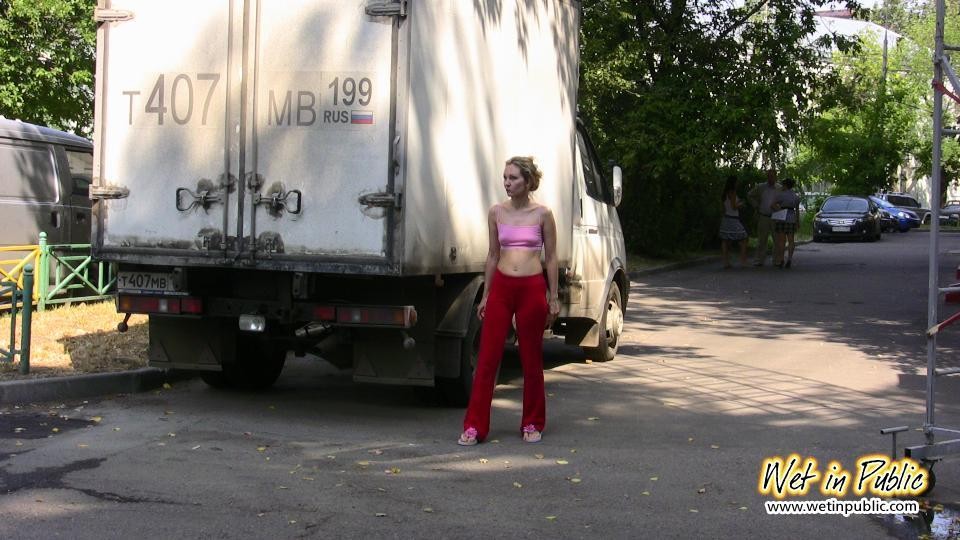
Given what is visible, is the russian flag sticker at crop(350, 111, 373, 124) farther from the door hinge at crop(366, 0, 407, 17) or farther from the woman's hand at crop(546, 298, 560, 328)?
the woman's hand at crop(546, 298, 560, 328)

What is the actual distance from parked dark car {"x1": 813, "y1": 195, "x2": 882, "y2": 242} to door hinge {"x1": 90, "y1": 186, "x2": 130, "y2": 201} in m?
32.9

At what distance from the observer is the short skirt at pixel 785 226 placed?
78.2 feet

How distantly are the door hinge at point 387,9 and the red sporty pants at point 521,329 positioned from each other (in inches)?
69.7

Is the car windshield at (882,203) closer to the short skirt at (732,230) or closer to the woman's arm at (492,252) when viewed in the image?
the short skirt at (732,230)

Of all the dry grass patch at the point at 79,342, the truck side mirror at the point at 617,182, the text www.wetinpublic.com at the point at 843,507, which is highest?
the truck side mirror at the point at 617,182

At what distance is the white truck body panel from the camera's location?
24.3 feet

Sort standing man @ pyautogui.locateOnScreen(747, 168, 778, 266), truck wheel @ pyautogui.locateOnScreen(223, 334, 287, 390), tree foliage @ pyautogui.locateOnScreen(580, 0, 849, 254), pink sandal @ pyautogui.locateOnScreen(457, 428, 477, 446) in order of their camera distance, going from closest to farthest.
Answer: pink sandal @ pyautogui.locateOnScreen(457, 428, 477, 446) → truck wheel @ pyautogui.locateOnScreen(223, 334, 287, 390) → tree foliage @ pyautogui.locateOnScreen(580, 0, 849, 254) → standing man @ pyautogui.locateOnScreen(747, 168, 778, 266)

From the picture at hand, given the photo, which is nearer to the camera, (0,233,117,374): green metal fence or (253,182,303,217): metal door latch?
(253,182,303,217): metal door latch

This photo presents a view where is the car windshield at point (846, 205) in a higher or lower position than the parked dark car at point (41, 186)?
higher

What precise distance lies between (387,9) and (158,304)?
2.58 m

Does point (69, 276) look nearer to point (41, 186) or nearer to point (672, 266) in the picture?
point (41, 186)

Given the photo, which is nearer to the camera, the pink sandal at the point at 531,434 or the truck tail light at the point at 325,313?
the pink sandal at the point at 531,434

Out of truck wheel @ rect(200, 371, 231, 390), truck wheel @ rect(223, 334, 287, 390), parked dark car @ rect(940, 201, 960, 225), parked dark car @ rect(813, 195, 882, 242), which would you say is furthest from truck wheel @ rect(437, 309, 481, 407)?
parked dark car @ rect(813, 195, 882, 242)

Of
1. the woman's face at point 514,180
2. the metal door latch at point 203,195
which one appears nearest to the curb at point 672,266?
the woman's face at point 514,180
